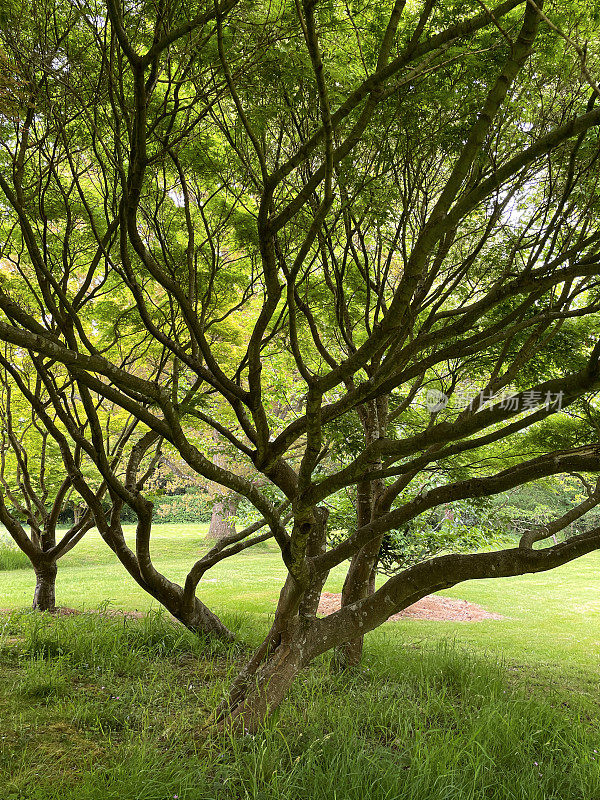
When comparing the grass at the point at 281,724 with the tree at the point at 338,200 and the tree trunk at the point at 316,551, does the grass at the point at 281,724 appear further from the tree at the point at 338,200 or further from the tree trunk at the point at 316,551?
the tree trunk at the point at 316,551

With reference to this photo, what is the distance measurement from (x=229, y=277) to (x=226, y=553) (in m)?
2.78

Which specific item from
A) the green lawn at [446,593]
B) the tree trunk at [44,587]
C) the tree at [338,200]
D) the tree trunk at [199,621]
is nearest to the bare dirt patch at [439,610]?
the green lawn at [446,593]

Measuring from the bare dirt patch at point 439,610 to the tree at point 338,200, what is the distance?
4786 mm

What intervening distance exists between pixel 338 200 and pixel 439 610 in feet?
28.6

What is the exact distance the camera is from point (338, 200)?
4156 mm

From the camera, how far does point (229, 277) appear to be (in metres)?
5.22

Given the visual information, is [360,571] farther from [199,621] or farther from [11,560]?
[11,560]

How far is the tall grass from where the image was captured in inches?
115

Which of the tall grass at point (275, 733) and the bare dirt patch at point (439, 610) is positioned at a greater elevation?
the tall grass at point (275, 733)

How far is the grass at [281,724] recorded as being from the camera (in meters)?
2.95

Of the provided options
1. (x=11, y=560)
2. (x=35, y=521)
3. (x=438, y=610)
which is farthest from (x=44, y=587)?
(x=11, y=560)

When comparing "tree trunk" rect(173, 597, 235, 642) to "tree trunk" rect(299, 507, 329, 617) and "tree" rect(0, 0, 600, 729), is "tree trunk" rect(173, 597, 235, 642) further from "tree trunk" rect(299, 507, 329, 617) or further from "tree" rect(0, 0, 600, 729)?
"tree trunk" rect(299, 507, 329, 617)

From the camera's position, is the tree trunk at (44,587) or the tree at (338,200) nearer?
the tree at (338,200)

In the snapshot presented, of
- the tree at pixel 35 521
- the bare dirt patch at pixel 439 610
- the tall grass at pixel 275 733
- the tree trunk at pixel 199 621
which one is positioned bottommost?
the bare dirt patch at pixel 439 610
